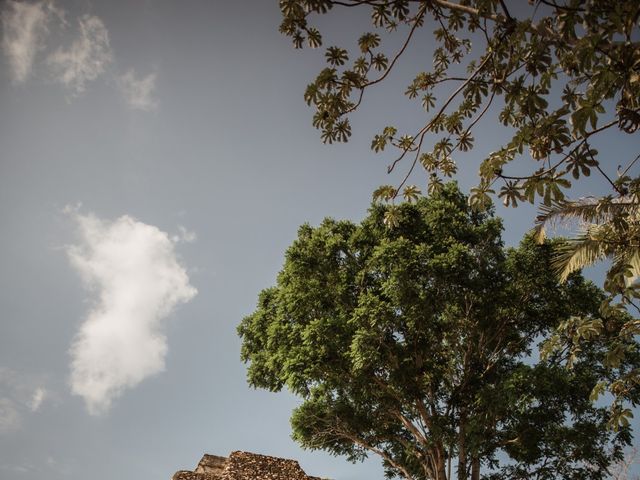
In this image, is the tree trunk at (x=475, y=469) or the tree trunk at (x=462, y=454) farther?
the tree trunk at (x=475, y=469)

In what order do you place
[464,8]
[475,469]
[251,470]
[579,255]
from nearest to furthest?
[464,8] < [579,255] < [251,470] < [475,469]

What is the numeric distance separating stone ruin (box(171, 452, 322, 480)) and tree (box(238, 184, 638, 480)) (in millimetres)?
1530

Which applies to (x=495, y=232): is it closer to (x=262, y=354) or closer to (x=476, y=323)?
(x=476, y=323)

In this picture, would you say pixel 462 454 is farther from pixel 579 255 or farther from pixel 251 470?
pixel 579 255

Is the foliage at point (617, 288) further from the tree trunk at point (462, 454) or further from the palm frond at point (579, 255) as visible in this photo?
the tree trunk at point (462, 454)

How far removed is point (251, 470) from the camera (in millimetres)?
11516

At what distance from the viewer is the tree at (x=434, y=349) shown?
11281 mm

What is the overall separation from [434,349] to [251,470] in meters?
6.54

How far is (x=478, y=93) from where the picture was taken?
4242mm

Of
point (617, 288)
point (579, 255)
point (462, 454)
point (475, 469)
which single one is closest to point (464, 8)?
point (617, 288)

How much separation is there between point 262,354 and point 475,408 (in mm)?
7186

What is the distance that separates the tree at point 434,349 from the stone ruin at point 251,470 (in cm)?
153

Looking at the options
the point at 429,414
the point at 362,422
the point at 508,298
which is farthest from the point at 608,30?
the point at 362,422

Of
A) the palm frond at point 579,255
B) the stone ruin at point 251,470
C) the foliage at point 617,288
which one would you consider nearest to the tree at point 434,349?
the stone ruin at point 251,470
